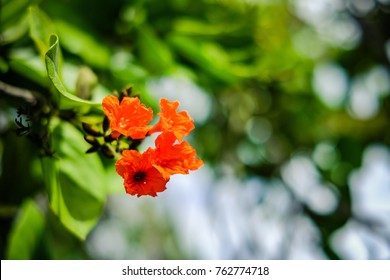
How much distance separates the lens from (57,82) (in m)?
0.97

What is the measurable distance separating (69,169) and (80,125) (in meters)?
0.10

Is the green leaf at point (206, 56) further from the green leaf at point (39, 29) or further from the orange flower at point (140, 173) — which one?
the orange flower at point (140, 173)

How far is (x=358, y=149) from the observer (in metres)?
2.32

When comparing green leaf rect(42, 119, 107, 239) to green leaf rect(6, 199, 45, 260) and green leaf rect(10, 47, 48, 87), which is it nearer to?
green leaf rect(10, 47, 48, 87)

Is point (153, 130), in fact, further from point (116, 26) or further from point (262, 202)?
point (262, 202)

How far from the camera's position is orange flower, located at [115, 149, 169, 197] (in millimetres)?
940

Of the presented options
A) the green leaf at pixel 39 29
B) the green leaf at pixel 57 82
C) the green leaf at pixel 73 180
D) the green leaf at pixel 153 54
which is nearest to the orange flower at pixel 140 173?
the green leaf at pixel 57 82

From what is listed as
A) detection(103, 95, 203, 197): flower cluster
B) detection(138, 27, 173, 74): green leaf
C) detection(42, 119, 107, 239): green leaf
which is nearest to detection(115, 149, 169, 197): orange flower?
detection(103, 95, 203, 197): flower cluster

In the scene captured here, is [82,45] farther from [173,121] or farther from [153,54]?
[173,121]

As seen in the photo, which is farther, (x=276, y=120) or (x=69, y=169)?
(x=276, y=120)

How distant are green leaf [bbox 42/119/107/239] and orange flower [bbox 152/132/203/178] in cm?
27

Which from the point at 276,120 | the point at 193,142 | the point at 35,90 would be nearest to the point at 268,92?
the point at 276,120

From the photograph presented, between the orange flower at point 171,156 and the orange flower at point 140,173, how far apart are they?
0.01m
